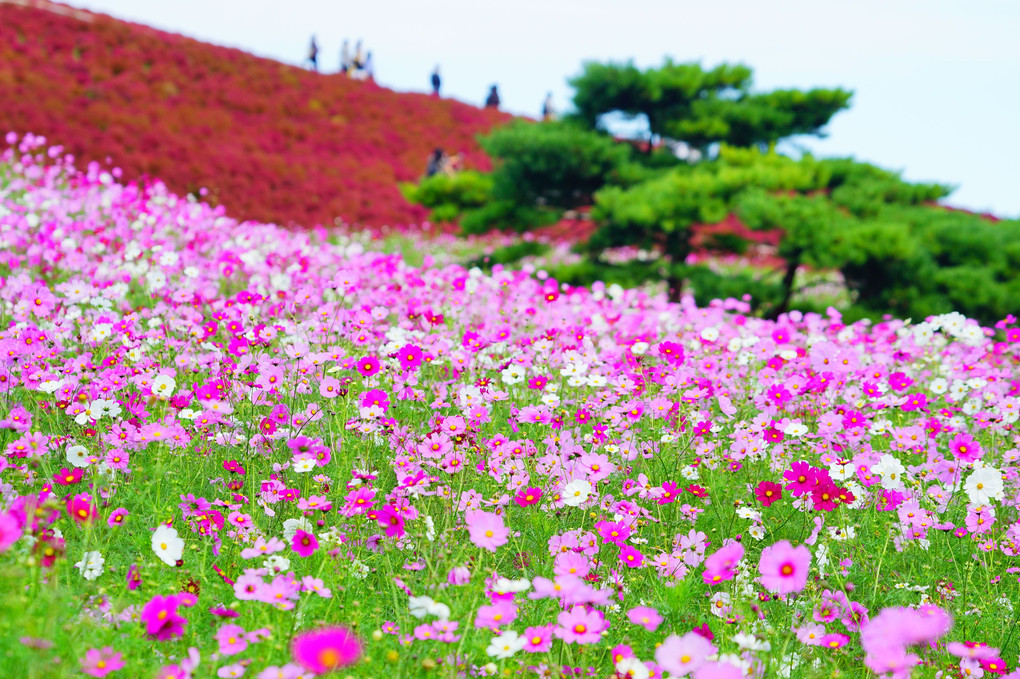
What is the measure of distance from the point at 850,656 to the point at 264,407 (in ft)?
8.59

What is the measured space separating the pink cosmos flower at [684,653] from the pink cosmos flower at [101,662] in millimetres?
1236

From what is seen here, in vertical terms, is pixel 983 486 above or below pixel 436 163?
below

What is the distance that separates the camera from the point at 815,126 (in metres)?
11.2

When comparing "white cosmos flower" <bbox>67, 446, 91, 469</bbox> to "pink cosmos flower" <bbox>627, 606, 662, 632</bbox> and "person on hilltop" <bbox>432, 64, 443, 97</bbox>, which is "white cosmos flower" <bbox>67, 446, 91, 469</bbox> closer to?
"pink cosmos flower" <bbox>627, 606, 662, 632</bbox>

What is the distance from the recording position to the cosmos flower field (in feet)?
6.61

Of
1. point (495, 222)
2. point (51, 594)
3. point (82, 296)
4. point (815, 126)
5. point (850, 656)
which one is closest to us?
point (51, 594)

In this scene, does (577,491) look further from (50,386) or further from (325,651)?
(50,386)

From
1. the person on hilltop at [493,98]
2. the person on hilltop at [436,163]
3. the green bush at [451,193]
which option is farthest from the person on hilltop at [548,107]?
the green bush at [451,193]

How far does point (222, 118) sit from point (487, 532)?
763 inches

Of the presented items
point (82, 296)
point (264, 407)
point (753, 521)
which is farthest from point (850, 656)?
point (82, 296)

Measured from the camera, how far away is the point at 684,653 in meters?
1.76

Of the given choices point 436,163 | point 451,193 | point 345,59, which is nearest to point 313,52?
point 345,59

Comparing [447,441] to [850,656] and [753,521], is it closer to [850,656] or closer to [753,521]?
[753,521]

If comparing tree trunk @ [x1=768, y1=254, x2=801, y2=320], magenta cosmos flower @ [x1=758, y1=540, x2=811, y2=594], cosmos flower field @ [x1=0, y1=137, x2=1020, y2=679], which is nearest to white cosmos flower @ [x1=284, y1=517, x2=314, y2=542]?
cosmos flower field @ [x1=0, y1=137, x2=1020, y2=679]
